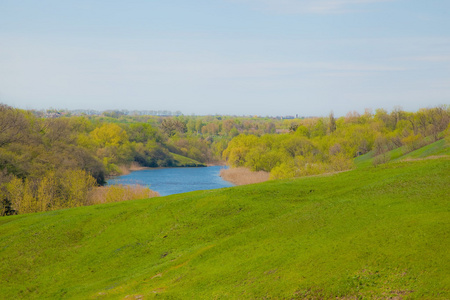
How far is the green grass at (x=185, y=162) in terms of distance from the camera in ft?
492

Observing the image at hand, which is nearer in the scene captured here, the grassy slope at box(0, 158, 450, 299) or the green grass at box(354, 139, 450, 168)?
the grassy slope at box(0, 158, 450, 299)

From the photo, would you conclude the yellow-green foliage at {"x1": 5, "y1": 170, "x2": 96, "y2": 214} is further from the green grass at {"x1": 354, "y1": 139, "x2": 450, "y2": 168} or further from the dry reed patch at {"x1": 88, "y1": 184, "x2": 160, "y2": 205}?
the green grass at {"x1": 354, "y1": 139, "x2": 450, "y2": 168}

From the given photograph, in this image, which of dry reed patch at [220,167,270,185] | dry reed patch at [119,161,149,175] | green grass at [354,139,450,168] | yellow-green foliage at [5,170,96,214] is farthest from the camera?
dry reed patch at [119,161,149,175]

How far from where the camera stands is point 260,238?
936 inches

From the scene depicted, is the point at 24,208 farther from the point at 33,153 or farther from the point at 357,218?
the point at 357,218

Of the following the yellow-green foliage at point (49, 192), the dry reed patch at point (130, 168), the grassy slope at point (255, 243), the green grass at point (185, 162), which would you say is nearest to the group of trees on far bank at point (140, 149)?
the yellow-green foliage at point (49, 192)

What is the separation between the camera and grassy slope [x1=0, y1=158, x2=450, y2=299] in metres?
16.2

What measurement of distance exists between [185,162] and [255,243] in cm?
12942

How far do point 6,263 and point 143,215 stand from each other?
10231mm

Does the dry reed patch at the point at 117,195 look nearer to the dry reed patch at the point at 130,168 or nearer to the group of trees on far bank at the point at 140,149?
the group of trees on far bank at the point at 140,149

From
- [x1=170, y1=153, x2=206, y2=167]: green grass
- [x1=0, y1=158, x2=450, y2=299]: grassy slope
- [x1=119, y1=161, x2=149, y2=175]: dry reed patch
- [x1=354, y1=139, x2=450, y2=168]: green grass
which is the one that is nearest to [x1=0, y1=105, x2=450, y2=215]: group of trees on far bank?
[x1=170, y1=153, x2=206, y2=167]: green grass

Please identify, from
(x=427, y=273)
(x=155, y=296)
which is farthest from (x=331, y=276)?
(x=155, y=296)

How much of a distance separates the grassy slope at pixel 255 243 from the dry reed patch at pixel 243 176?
5199 cm

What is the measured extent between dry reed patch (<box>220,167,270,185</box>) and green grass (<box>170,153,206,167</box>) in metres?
47.3
